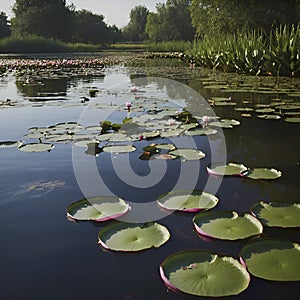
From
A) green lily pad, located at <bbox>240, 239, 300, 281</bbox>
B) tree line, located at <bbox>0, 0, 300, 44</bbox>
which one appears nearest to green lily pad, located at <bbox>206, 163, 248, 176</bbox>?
green lily pad, located at <bbox>240, 239, 300, 281</bbox>

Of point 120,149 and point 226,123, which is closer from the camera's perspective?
point 120,149

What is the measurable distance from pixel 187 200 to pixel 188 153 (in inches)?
30.4

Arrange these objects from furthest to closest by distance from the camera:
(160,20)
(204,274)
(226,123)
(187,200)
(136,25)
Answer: (136,25) → (160,20) → (226,123) → (187,200) → (204,274)

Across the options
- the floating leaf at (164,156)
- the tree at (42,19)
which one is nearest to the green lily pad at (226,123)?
the floating leaf at (164,156)

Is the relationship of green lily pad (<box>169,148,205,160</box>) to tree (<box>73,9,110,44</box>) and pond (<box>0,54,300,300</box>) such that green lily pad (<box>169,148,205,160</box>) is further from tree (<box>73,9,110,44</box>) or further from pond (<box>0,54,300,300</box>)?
tree (<box>73,9,110,44</box>)

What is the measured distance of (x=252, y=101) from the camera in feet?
14.9

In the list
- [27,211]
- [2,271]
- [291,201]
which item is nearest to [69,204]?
[27,211]

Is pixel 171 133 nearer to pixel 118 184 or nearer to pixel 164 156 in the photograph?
pixel 164 156

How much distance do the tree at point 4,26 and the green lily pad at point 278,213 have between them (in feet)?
179

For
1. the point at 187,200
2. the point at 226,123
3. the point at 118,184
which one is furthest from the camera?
the point at 226,123

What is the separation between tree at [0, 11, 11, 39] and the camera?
1969 inches

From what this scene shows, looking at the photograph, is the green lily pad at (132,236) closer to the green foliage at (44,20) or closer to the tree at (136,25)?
the green foliage at (44,20)

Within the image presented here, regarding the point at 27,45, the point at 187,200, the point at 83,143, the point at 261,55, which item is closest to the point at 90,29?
the point at 27,45

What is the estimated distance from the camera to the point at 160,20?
162ft
